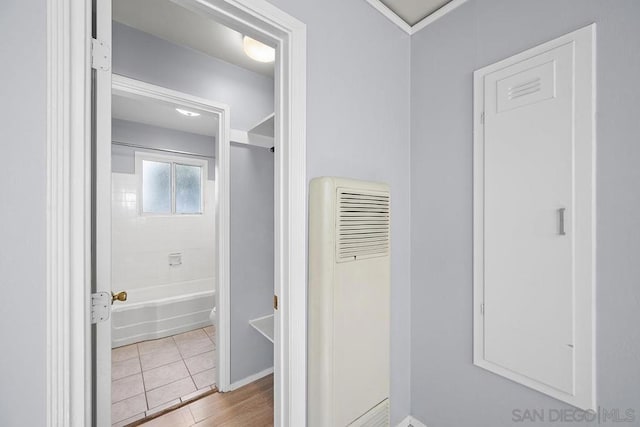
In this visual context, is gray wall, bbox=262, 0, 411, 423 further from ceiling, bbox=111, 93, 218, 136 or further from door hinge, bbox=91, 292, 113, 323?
ceiling, bbox=111, 93, 218, 136

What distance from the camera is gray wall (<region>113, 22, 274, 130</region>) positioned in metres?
1.64

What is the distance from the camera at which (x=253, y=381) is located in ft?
6.86

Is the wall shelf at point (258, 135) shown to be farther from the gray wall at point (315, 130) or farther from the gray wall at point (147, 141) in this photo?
the gray wall at point (147, 141)

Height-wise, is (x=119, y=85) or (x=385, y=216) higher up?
(x=119, y=85)

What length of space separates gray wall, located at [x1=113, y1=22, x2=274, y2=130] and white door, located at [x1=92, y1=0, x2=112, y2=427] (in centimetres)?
100

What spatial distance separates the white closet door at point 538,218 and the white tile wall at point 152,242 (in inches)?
142

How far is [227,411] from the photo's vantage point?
176cm

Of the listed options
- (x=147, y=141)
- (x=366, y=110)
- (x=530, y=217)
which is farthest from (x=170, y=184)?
(x=530, y=217)

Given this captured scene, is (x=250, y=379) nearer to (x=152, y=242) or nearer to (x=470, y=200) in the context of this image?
(x=470, y=200)

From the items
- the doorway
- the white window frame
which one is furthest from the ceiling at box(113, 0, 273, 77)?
the white window frame

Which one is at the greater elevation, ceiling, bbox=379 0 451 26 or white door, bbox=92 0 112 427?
ceiling, bbox=379 0 451 26
